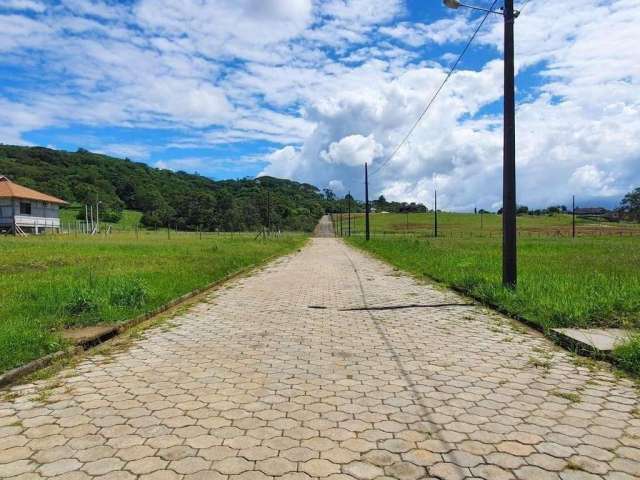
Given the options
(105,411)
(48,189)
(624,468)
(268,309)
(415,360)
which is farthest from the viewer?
(48,189)

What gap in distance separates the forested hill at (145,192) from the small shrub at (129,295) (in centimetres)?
6415

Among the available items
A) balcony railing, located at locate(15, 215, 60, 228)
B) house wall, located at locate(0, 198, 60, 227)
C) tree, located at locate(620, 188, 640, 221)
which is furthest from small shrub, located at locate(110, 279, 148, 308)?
tree, located at locate(620, 188, 640, 221)

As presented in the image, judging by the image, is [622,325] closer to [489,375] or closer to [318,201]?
[489,375]

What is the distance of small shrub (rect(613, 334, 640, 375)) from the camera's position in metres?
4.84

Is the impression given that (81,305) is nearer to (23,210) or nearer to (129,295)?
(129,295)

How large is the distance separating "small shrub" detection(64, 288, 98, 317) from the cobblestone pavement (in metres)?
1.69

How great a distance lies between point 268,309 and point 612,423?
20.9ft

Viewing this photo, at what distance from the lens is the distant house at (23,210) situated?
48469mm

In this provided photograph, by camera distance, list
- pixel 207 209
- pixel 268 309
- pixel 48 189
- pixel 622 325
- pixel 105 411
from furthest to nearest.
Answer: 1. pixel 207 209
2. pixel 48 189
3. pixel 268 309
4. pixel 622 325
5. pixel 105 411

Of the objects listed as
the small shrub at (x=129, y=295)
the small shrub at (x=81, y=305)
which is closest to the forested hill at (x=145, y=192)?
the small shrub at (x=129, y=295)

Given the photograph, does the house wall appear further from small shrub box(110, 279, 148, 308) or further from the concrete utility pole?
the concrete utility pole

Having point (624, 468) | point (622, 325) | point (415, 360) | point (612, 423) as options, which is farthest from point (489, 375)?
point (622, 325)

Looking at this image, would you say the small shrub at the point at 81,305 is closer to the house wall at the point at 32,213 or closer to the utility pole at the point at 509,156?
the utility pole at the point at 509,156

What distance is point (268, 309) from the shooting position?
898cm
